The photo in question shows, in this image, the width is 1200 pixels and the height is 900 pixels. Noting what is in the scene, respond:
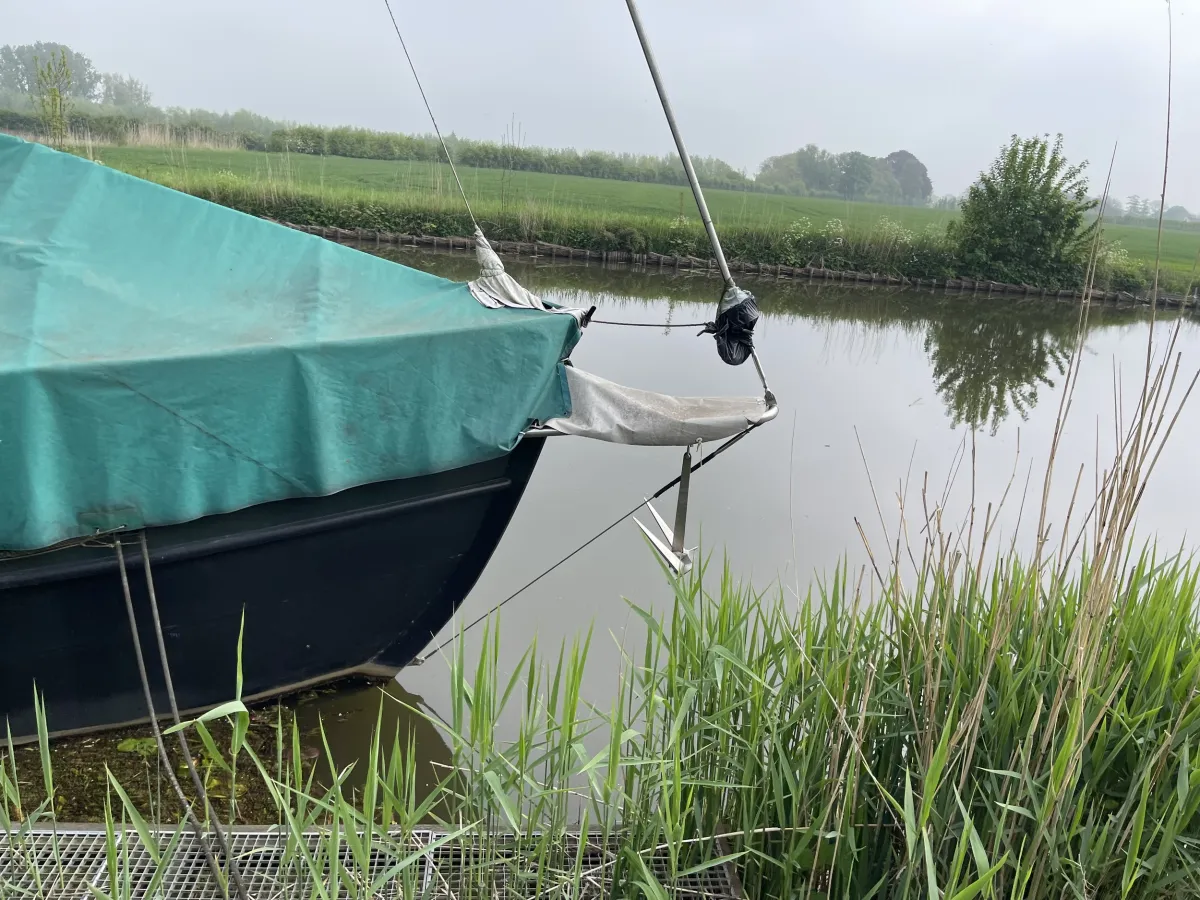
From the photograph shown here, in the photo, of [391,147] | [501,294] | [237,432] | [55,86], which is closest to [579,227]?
[55,86]

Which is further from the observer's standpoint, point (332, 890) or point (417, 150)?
point (417, 150)

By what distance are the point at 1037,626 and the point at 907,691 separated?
44 cm

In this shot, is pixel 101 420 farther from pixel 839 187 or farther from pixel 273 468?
pixel 839 187

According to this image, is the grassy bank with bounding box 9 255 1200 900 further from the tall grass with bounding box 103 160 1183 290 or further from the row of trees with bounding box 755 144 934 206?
the row of trees with bounding box 755 144 934 206

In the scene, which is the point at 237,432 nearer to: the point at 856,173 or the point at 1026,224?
the point at 1026,224

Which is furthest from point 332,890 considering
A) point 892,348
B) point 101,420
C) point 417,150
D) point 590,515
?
point 417,150

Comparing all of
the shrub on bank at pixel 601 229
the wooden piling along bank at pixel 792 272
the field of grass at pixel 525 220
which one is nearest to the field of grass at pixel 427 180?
the field of grass at pixel 525 220

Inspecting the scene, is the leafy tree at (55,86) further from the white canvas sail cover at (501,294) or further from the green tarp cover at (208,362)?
the white canvas sail cover at (501,294)

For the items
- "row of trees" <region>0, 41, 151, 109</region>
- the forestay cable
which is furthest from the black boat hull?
"row of trees" <region>0, 41, 151, 109</region>

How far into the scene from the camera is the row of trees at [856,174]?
63250 millimetres

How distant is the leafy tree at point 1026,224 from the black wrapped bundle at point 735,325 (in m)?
17.8

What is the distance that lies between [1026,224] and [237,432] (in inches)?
771

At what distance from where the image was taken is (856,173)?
63750 mm

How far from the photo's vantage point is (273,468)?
8.73ft
